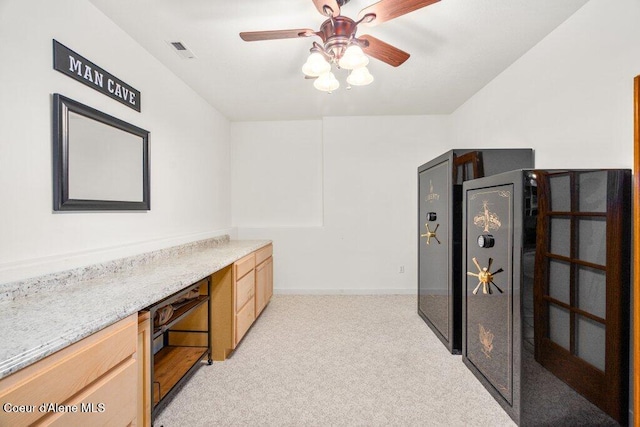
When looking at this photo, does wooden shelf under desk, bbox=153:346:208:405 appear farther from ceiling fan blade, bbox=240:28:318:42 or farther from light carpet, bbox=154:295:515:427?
ceiling fan blade, bbox=240:28:318:42

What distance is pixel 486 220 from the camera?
203 centimetres

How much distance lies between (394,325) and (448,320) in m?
0.73

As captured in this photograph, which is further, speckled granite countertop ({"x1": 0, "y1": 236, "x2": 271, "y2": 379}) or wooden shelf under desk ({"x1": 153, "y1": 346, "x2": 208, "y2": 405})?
wooden shelf under desk ({"x1": 153, "y1": 346, "x2": 208, "y2": 405})

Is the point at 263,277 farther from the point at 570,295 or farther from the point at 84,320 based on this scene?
the point at 570,295

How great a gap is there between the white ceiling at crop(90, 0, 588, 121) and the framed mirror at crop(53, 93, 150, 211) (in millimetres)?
764

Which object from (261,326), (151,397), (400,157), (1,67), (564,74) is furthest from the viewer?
(400,157)

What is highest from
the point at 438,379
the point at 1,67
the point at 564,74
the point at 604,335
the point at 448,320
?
the point at 564,74

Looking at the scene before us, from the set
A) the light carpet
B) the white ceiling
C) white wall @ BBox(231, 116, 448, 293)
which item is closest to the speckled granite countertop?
the light carpet

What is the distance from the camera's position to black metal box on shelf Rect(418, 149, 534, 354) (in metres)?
2.49

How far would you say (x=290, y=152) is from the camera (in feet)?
15.1

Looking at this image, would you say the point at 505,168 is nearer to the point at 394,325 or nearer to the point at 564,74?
the point at 564,74

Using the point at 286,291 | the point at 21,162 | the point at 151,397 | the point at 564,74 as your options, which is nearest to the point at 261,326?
the point at 286,291

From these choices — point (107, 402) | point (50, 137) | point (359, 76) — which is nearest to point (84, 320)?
point (107, 402)

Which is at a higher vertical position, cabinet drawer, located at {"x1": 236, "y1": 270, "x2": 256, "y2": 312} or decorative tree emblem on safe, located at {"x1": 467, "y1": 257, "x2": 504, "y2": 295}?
decorative tree emblem on safe, located at {"x1": 467, "y1": 257, "x2": 504, "y2": 295}
